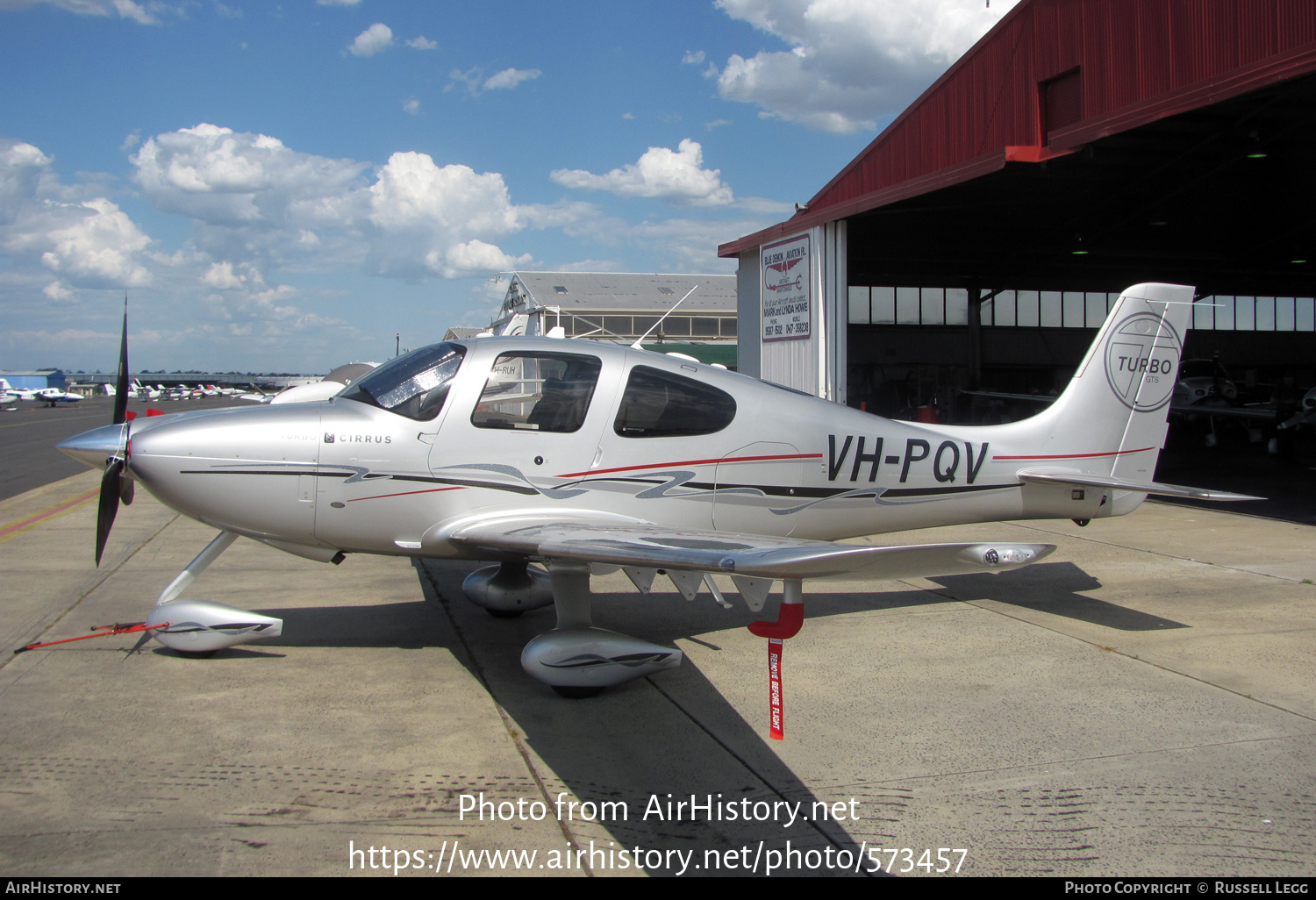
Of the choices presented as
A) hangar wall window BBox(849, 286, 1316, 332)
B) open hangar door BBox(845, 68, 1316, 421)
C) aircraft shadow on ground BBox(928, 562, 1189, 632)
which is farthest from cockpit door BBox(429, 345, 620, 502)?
hangar wall window BBox(849, 286, 1316, 332)

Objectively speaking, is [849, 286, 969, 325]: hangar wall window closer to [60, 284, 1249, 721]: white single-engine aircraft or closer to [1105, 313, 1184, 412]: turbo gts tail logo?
[1105, 313, 1184, 412]: turbo gts tail logo

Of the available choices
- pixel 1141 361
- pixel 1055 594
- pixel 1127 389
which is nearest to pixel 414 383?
pixel 1055 594

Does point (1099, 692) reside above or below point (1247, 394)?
below

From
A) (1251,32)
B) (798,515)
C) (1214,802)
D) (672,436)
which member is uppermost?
(1251,32)

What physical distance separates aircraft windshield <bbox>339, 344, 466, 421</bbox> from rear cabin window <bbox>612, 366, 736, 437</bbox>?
113 cm

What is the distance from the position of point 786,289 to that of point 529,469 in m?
12.1

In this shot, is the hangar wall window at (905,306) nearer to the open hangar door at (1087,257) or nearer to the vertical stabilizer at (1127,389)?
the open hangar door at (1087,257)

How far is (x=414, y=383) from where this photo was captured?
536cm

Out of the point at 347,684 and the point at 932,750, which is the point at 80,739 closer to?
the point at 347,684

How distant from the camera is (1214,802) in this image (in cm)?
361

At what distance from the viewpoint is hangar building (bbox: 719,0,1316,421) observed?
10.3m
